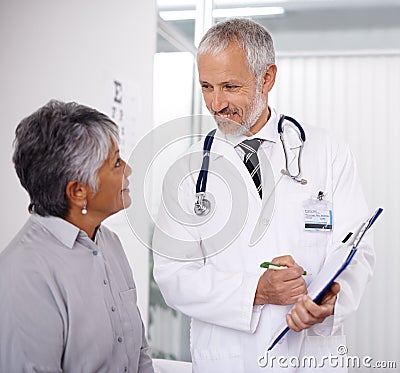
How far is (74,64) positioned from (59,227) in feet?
3.17

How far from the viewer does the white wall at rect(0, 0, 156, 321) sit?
5.94 feet

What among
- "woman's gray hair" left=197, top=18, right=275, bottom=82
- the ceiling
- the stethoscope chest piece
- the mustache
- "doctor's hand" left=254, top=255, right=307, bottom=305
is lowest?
"doctor's hand" left=254, top=255, right=307, bottom=305

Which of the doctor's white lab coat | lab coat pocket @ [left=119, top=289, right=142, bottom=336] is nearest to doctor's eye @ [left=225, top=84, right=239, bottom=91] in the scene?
the doctor's white lab coat

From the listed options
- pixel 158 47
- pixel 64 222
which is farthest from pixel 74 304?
pixel 158 47

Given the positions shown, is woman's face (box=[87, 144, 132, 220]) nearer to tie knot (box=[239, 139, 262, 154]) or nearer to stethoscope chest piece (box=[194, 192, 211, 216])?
stethoscope chest piece (box=[194, 192, 211, 216])

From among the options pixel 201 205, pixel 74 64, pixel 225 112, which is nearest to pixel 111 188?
pixel 201 205

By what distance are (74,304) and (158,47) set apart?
8.15 feet

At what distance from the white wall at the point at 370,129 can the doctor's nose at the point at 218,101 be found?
218cm

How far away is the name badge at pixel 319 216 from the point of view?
5.32 ft

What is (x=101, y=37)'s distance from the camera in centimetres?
251

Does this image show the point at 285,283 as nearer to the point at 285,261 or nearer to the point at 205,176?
the point at 285,261

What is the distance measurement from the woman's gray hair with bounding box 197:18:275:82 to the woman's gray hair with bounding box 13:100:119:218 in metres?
0.36

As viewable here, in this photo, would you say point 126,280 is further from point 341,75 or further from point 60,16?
point 341,75

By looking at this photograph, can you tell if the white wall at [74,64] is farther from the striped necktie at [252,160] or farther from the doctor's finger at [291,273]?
the doctor's finger at [291,273]
